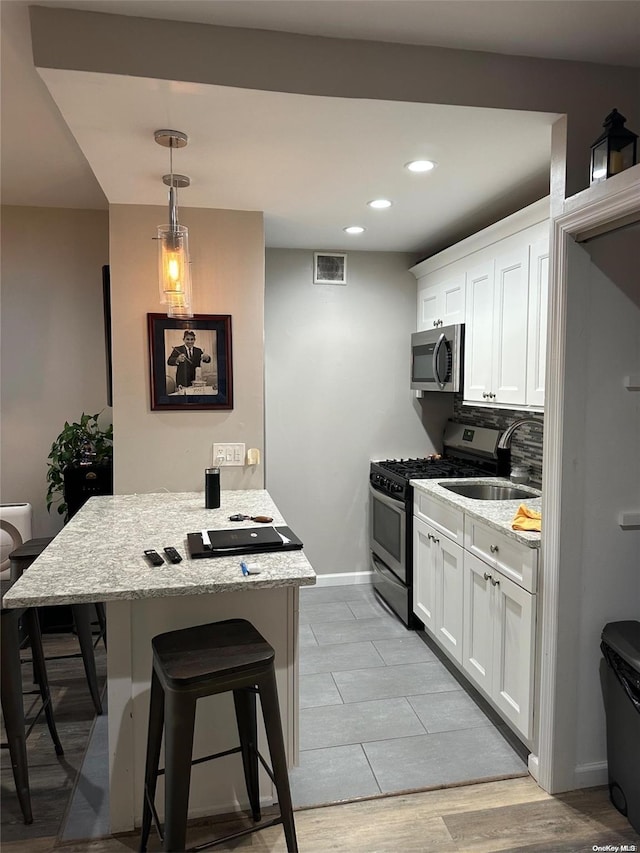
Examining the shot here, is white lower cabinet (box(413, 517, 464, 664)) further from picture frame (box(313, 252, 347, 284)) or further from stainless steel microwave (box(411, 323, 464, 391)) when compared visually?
picture frame (box(313, 252, 347, 284))

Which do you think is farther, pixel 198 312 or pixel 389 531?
pixel 389 531

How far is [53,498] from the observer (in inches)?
142

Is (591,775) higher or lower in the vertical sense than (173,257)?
lower

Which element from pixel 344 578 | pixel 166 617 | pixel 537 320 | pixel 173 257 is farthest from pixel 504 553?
pixel 344 578

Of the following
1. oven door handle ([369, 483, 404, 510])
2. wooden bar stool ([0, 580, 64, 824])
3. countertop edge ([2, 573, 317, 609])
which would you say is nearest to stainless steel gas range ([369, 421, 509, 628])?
oven door handle ([369, 483, 404, 510])

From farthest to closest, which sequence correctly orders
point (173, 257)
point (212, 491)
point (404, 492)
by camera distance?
point (404, 492)
point (212, 491)
point (173, 257)

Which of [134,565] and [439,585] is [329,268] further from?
[134,565]

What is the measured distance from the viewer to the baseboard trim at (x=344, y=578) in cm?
418

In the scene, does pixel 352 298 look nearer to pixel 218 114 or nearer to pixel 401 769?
pixel 218 114

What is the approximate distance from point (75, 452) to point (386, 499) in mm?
1945

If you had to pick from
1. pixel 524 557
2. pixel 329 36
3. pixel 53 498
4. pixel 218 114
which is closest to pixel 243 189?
pixel 218 114

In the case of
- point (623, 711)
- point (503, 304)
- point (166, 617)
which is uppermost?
point (503, 304)

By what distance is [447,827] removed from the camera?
6.30 feet

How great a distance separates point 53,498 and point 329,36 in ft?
9.92
